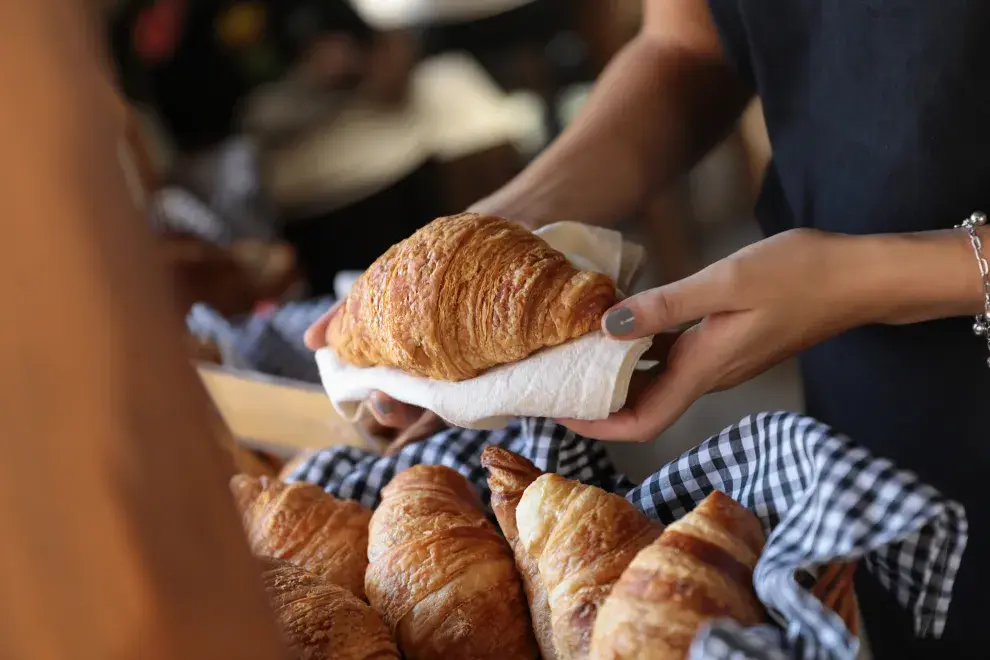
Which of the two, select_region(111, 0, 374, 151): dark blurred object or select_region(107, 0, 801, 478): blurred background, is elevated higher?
select_region(111, 0, 374, 151): dark blurred object

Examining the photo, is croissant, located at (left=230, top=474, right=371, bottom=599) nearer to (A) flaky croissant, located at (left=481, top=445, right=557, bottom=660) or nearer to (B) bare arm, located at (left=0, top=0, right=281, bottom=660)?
(A) flaky croissant, located at (left=481, top=445, right=557, bottom=660)

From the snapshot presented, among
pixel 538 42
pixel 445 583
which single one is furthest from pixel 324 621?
pixel 538 42

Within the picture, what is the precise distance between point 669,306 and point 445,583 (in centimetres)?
20

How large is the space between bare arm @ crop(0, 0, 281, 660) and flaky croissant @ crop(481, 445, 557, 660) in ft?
0.76

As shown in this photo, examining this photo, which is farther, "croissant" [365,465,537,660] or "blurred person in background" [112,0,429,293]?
"blurred person in background" [112,0,429,293]

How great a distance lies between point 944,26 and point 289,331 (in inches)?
30.1

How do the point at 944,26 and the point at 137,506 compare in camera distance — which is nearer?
the point at 137,506

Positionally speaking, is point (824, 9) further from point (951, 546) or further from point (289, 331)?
point (289, 331)

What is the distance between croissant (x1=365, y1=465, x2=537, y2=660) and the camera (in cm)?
45

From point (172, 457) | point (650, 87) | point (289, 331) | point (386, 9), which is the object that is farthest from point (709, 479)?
point (386, 9)

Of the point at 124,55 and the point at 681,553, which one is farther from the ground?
the point at 124,55

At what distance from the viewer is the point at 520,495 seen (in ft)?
1.59

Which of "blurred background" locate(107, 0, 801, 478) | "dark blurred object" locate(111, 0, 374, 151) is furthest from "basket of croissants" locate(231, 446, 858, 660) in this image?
"dark blurred object" locate(111, 0, 374, 151)

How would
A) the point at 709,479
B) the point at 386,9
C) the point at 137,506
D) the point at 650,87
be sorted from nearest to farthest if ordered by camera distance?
the point at 137,506
the point at 709,479
the point at 650,87
the point at 386,9
